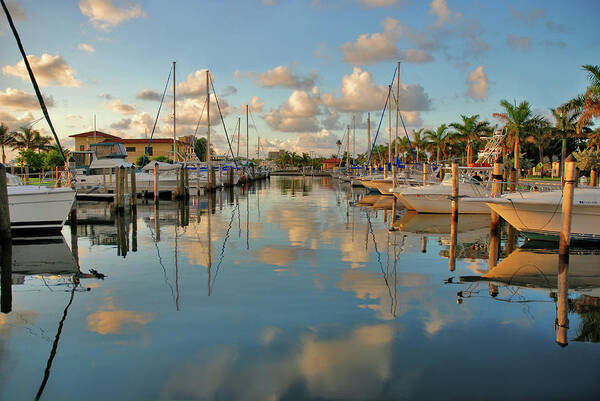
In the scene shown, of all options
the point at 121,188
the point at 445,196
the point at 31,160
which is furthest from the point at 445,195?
the point at 31,160

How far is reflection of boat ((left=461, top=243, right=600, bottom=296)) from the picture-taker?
9.95 meters

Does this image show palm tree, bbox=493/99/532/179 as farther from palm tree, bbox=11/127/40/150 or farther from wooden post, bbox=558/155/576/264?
palm tree, bbox=11/127/40/150

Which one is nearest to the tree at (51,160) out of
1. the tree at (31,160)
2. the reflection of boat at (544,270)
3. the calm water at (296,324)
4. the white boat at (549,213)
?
the tree at (31,160)

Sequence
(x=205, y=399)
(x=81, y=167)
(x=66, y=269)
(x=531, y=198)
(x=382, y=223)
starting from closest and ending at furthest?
(x=205, y=399), (x=66, y=269), (x=531, y=198), (x=382, y=223), (x=81, y=167)

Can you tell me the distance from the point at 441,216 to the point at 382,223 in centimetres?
389

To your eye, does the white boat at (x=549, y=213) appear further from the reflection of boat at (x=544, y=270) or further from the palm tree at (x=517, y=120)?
the palm tree at (x=517, y=120)

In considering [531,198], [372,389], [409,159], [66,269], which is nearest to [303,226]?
[531,198]

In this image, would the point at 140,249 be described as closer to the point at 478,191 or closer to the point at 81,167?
the point at 478,191

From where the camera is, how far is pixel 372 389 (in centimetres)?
523

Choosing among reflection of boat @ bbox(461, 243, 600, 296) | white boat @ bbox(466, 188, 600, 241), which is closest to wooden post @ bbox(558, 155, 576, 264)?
reflection of boat @ bbox(461, 243, 600, 296)

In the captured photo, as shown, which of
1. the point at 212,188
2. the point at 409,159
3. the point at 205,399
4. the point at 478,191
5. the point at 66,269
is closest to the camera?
the point at 205,399

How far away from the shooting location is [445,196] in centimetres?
2223

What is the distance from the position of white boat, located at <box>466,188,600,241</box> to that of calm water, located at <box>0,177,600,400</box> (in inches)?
47.9

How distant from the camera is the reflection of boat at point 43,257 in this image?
1126 centimetres
